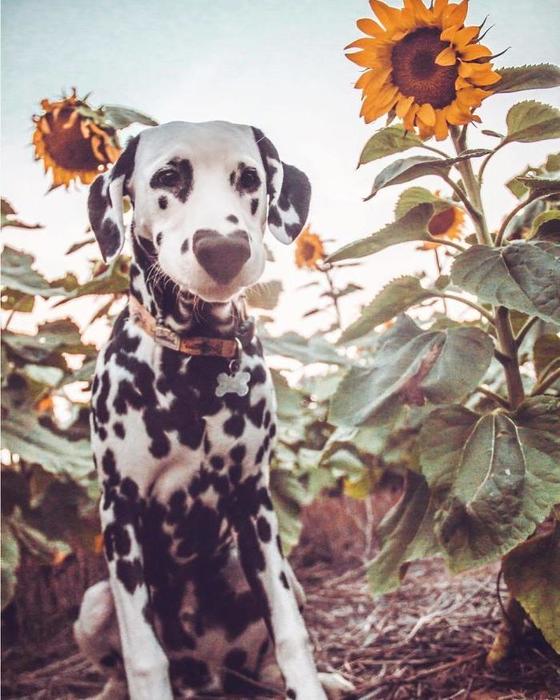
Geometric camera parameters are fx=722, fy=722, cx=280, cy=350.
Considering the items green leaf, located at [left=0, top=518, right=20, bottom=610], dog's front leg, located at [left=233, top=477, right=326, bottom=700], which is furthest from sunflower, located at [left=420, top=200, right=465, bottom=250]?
green leaf, located at [left=0, top=518, right=20, bottom=610]

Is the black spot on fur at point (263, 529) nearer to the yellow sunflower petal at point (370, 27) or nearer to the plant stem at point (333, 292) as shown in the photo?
the yellow sunflower petal at point (370, 27)

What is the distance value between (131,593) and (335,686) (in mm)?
544

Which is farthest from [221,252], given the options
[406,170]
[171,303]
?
[406,170]

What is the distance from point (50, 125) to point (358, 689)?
5.03ft

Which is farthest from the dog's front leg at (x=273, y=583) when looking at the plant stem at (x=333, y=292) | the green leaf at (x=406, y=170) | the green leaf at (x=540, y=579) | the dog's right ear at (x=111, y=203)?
the plant stem at (x=333, y=292)

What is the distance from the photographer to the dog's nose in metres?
1.17

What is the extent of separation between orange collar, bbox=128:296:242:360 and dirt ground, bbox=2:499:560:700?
0.85 metres

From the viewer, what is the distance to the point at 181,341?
1.42m

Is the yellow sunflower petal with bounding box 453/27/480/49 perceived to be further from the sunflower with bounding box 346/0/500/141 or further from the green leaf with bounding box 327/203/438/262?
the green leaf with bounding box 327/203/438/262

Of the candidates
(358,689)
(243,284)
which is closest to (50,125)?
(243,284)

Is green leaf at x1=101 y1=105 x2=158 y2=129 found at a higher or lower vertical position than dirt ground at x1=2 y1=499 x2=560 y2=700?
higher

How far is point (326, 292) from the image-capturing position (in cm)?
258

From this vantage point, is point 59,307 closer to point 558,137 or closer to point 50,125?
point 50,125

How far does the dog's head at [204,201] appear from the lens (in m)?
1.20
